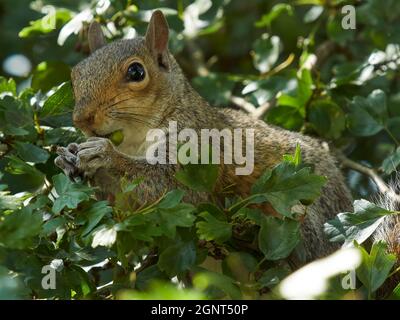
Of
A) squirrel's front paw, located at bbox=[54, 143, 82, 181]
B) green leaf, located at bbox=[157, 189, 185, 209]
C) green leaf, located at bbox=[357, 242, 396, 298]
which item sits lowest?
Answer: green leaf, located at bbox=[357, 242, 396, 298]

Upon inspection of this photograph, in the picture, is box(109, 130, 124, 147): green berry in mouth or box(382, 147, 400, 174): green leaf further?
box(109, 130, 124, 147): green berry in mouth

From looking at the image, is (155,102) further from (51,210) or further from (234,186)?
(51,210)

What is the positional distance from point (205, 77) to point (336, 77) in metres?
0.51

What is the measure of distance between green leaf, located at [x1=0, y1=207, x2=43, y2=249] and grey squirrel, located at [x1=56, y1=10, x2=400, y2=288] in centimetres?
54

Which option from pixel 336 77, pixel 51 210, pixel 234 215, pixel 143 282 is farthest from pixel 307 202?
pixel 336 77

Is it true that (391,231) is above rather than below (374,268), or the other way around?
below

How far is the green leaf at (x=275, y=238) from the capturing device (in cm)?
216

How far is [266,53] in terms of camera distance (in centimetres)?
348

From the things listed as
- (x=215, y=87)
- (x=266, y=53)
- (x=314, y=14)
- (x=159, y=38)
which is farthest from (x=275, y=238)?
(x=314, y=14)

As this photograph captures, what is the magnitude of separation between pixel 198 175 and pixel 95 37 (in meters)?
1.03

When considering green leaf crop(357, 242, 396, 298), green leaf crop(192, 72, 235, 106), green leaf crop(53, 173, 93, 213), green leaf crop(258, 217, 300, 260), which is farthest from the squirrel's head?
green leaf crop(357, 242, 396, 298)

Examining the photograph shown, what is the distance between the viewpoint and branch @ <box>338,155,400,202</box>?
8.90 feet

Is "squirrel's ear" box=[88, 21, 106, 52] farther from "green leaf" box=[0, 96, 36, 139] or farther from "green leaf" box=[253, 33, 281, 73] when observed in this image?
"green leaf" box=[253, 33, 281, 73]

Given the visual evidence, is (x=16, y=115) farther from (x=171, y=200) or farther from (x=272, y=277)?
(x=272, y=277)
